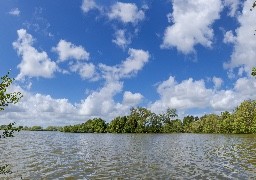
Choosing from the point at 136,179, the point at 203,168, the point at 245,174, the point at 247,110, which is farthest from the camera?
the point at 247,110

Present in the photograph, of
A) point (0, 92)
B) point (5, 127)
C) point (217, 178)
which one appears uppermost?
point (0, 92)

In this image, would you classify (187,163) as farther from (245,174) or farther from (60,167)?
(60,167)

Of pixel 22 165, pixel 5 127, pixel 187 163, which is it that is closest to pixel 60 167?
pixel 22 165

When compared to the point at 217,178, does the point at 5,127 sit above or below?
above

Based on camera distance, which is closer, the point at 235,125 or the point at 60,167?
the point at 60,167

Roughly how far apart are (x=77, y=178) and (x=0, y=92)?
2208cm

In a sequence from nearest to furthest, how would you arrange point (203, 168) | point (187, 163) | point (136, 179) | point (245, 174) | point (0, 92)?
point (0, 92) < point (136, 179) < point (245, 174) < point (203, 168) < point (187, 163)

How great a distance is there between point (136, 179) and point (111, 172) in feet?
16.6

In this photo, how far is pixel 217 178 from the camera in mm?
34250

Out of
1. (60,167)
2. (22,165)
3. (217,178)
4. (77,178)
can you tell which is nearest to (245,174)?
(217,178)

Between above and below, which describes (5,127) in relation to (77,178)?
above

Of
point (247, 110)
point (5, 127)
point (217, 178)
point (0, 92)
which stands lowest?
point (217, 178)

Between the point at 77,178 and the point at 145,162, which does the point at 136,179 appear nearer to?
the point at 77,178

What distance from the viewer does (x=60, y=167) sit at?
1646 inches
